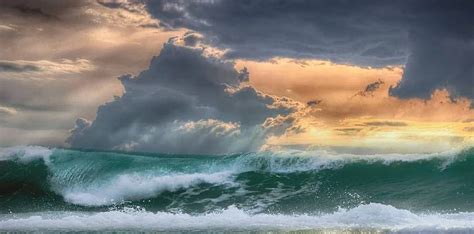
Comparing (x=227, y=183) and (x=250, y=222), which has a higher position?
(x=227, y=183)

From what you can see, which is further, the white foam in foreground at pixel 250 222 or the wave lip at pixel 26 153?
the wave lip at pixel 26 153

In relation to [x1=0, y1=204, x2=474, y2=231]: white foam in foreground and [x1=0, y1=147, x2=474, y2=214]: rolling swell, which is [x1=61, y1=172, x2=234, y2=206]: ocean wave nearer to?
[x1=0, y1=147, x2=474, y2=214]: rolling swell

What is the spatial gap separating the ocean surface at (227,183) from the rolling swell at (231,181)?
0.03 metres

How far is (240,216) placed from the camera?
1633 centimetres

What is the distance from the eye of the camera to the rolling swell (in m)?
20.2

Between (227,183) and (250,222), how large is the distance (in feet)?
20.7

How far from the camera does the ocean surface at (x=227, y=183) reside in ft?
64.5

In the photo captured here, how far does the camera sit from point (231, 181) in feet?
71.7

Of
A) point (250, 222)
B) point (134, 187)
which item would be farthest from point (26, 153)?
point (250, 222)

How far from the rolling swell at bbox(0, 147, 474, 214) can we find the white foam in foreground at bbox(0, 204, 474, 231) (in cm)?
296

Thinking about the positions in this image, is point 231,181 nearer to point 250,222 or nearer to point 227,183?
point 227,183

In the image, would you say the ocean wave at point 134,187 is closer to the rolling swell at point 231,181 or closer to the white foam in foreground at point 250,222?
the rolling swell at point 231,181

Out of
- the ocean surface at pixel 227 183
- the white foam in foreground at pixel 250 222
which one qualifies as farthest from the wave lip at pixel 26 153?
the white foam in foreground at pixel 250 222

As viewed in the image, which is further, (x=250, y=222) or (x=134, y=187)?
(x=134, y=187)
